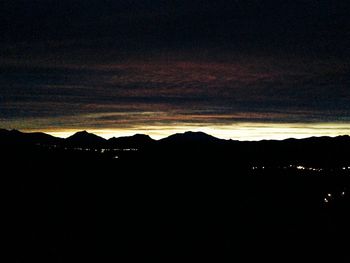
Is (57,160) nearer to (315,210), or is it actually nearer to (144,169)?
(144,169)

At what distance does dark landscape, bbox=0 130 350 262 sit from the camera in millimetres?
26750

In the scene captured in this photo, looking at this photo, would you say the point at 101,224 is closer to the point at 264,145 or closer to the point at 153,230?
the point at 153,230

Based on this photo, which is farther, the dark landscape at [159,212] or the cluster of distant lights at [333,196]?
the cluster of distant lights at [333,196]

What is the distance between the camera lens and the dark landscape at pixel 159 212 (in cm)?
2675

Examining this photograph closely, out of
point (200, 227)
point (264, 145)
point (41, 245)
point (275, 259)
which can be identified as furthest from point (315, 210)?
point (264, 145)

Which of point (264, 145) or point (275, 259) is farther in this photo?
point (264, 145)

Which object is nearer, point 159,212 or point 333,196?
point 159,212

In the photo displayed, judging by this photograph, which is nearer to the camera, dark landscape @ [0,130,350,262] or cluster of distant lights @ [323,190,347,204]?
dark landscape @ [0,130,350,262]

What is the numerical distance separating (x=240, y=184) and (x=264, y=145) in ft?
342

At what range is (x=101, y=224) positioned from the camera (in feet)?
110

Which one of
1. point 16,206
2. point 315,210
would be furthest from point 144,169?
point 16,206

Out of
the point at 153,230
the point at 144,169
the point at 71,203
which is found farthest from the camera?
the point at 144,169

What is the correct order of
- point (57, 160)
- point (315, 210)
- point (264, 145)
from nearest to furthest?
point (315, 210) → point (57, 160) → point (264, 145)

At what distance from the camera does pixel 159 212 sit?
4097 centimetres
